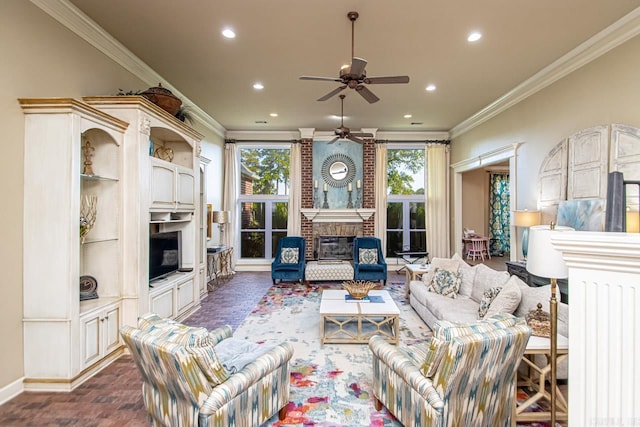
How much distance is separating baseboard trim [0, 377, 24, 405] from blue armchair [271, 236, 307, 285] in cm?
384

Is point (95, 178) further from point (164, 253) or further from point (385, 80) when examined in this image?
point (385, 80)

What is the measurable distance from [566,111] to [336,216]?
447 cm

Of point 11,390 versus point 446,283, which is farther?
point 446,283

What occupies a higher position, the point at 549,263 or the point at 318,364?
the point at 549,263

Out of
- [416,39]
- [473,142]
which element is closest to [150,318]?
[416,39]

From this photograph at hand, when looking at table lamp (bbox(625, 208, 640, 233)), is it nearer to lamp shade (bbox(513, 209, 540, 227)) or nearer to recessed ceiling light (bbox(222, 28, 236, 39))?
lamp shade (bbox(513, 209, 540, 227))

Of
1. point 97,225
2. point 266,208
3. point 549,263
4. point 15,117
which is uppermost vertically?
point 15,117

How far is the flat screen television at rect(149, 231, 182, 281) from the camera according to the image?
367cm

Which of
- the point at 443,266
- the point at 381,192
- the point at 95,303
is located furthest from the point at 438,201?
the point at 95,303

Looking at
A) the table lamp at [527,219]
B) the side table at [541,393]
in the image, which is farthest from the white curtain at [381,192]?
the side table at [541,393]

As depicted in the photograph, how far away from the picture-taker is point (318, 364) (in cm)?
295

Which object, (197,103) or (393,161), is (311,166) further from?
(197,103)

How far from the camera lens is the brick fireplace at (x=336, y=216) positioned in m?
7.20

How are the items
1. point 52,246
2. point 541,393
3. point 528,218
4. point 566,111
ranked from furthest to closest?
point 528,218, point 566,111, point 52,246, point 541,393
